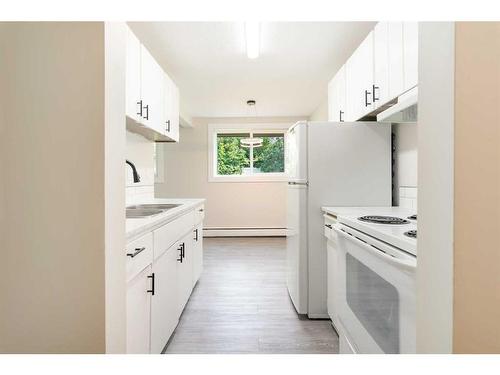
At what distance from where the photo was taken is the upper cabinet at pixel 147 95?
212 centimetres

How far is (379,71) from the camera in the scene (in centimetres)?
214

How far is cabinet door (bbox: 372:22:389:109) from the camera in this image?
2037 millimetres

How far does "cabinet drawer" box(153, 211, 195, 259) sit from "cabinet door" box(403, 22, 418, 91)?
1587 millimetres

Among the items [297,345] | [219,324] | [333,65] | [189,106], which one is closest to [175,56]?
[333,65]

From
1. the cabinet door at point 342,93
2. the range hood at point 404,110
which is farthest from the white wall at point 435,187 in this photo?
the cabinet door at point 342,93

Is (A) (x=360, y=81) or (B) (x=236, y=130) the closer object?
(A) (x=360, y=81)

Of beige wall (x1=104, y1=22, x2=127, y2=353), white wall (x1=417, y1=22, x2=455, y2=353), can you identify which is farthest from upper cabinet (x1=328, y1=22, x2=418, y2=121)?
beige wall (x1=104, y1=22, x2=127, y2=353)

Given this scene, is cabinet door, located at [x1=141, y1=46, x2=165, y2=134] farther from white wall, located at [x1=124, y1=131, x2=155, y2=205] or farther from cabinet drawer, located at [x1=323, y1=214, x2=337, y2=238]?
cabinet drawer, located at [x1=323, y1=214, x2=337, y2=238]

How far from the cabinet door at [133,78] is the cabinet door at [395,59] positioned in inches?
65.4

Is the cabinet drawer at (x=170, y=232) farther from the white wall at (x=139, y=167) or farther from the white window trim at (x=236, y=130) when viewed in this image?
the white window trim at (x=236, y=130)

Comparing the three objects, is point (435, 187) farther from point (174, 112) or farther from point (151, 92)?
point (174, 112)

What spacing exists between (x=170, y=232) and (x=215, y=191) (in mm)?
4082

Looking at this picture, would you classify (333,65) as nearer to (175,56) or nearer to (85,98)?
(175,56)

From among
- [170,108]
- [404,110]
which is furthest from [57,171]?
[170,108]
